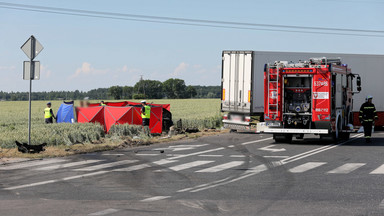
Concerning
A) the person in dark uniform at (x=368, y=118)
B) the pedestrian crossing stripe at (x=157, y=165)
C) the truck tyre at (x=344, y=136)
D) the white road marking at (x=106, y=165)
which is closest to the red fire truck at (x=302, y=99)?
the person in dark uniform at (x=368, y=118)

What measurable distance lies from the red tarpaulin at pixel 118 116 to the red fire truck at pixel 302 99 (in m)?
5.39

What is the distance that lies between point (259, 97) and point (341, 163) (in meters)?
10.6

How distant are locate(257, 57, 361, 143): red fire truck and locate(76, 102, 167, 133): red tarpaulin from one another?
539cm

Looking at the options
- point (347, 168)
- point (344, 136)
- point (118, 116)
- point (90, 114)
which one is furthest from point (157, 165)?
point (90, 114)

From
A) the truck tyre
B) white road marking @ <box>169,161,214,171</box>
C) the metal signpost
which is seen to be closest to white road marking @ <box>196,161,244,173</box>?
white road marking @ <box>169,161,214,171</box>

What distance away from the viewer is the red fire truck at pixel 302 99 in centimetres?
1864

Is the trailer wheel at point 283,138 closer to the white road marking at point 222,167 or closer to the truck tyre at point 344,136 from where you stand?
the truck tyre at point 344,136

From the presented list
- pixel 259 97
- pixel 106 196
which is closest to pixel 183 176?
pixel 106 196

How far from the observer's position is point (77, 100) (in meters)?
22.0

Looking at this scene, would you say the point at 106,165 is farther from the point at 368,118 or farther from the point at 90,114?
the point at 368,118

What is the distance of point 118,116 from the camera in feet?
73.9

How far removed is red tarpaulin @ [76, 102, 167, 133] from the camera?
22.5m

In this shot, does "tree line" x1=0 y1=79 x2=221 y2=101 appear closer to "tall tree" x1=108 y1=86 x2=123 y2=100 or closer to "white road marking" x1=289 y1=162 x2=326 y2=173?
"tall tree" x1=108 y1=86 x2=123 y2=100

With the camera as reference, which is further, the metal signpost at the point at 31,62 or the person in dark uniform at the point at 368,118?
the person in dark uniform at the point at 368,118
